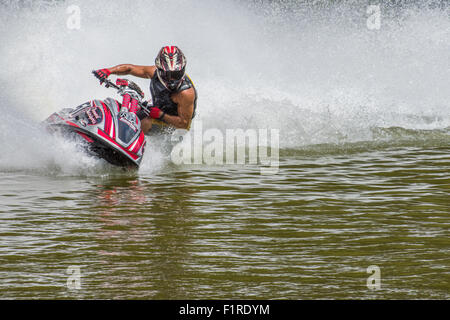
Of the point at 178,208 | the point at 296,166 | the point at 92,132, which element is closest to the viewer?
the point at 178,208

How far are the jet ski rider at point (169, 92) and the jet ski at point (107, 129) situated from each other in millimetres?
474

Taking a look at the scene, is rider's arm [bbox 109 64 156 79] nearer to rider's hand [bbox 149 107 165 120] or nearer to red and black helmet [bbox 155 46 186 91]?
red and black helmet [bbox 155 46 186 91]

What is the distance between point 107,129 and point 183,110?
4.21 feet

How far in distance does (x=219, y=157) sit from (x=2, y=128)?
9.11ft

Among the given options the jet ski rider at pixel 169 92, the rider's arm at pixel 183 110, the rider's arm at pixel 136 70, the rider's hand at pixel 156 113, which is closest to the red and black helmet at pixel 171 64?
the jet ski rider at pixel 169 92

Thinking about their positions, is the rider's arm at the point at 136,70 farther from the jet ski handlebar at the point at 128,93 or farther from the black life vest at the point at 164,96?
the jet ski handlebar at the point at 128,93

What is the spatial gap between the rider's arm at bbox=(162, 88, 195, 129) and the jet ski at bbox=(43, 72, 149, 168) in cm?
57

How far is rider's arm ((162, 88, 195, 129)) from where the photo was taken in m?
8.93

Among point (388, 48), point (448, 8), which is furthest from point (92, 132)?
point (448, 8)

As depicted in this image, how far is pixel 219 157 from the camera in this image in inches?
380

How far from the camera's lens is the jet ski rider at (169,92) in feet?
28.6

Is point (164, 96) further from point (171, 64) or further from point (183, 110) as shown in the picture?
point (171, 64)

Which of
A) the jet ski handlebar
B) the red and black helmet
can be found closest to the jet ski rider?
the red and black helmet

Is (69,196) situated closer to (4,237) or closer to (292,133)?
(4,237)
